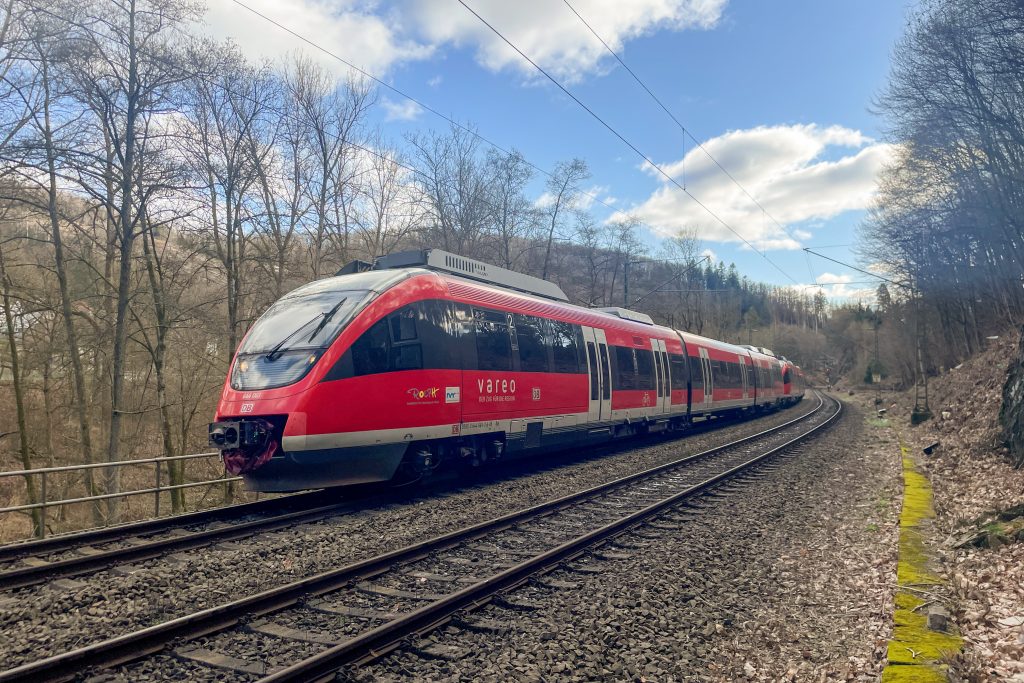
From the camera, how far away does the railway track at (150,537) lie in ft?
19.0

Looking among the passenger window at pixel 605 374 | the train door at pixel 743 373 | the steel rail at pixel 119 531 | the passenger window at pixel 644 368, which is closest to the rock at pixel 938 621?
the steel rail at pixel 119 531

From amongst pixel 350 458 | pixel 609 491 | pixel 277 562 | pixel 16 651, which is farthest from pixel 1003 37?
pixel 16 651

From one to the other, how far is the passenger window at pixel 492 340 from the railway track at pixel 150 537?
274 cm

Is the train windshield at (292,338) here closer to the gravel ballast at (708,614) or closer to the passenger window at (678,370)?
the gravel ballast at (708,614)

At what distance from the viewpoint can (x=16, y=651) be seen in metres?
4.19

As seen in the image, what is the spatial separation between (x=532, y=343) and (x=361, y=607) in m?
7.73

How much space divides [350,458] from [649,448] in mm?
10070

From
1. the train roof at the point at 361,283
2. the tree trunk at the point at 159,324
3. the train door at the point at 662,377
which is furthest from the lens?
the train door at the point at 662,377

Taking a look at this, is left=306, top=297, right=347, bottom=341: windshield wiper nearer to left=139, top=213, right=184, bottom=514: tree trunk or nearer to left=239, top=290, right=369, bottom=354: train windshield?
left=239, top=290, right=369, bottom=354: train windshield

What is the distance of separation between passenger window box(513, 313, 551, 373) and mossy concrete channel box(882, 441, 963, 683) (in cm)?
641

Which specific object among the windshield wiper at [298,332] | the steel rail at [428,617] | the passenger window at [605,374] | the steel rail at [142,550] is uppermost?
the windshield wiper at [298,332]

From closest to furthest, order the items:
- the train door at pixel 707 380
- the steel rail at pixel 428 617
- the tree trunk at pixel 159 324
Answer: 1. the steel rail at pixel 428 617
2. the tree trunk at pixel 159 324
3. the train door at pixel 707 380

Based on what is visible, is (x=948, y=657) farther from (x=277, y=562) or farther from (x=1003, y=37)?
(x=1003, y=37)

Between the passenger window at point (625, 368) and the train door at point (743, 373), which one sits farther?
the train door at point (743, 373)
